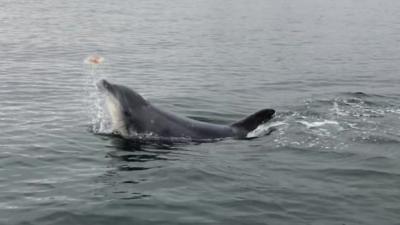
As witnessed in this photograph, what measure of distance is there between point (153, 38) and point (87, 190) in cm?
3194

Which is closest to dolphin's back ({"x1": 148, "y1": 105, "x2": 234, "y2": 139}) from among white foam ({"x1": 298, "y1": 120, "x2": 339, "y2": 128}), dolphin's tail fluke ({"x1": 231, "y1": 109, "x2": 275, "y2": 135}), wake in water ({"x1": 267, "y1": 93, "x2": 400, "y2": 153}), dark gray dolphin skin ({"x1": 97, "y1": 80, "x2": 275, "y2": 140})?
dark gray dolphin skin ({"x1": 97, "y1": 80, "x2": 275, "y2": 140})

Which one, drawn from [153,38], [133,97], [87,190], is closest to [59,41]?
[153,38]

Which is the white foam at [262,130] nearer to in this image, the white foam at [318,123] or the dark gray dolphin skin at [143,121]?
the dark gray dolphin skin at [143,121]

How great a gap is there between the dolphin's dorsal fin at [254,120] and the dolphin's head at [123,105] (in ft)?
9.08

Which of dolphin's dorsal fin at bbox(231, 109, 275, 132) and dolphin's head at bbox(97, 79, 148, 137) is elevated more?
dolphin's head at bbox(97, 79, 148, 137)

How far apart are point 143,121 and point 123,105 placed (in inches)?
26.9

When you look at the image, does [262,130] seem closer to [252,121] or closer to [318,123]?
[252,121]

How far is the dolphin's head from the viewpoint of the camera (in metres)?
15.7

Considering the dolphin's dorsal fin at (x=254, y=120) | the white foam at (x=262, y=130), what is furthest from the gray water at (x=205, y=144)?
the dolphin's dorsal fin at (x=254, y=120)

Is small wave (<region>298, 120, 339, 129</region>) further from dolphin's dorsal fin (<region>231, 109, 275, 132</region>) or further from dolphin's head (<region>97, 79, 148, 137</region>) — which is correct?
dolphin's head (<region>97, 79, 148, 137</region>)

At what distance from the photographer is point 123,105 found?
15719 mm

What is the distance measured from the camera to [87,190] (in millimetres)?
12148

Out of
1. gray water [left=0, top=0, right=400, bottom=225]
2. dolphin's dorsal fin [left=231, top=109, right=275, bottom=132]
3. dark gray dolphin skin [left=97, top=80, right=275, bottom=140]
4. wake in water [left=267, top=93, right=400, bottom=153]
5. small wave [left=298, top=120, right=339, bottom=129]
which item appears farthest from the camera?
small wave [left=298, top=120, right=339, bottom=129]

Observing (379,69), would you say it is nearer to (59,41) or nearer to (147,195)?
(59,41)
